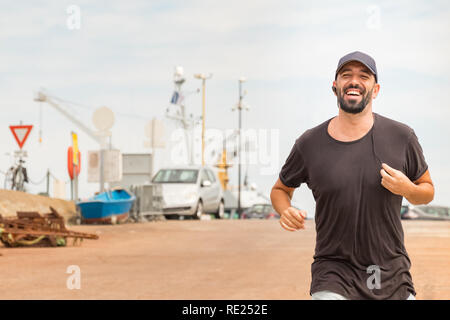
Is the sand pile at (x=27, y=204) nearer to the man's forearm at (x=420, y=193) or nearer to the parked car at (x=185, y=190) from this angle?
the parked car at (x=185, y=190)

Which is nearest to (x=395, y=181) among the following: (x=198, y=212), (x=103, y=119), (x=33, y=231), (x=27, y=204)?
(x=33, y=231)

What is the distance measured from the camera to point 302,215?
10.6 ft

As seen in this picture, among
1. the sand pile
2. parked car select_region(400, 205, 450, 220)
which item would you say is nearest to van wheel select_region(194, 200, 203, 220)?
the sand pile

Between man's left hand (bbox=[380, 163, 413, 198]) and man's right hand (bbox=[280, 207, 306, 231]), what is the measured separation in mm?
374

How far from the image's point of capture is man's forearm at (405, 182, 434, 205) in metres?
3.10

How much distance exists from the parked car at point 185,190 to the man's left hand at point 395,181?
23.4 m

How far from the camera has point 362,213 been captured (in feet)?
10.4

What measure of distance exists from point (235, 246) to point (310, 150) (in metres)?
13.3

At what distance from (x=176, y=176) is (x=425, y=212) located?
465 inches

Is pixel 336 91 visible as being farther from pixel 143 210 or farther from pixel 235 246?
pixel 143 210

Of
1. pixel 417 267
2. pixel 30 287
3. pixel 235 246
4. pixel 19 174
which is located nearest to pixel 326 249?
pixel 30 287

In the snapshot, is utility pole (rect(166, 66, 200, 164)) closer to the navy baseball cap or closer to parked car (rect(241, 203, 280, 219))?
parked car (rect(241, 203, 280, 219))

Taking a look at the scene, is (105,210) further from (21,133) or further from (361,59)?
(361,59)
